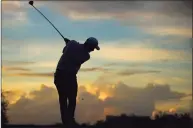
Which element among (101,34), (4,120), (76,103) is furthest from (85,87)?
(4,120)

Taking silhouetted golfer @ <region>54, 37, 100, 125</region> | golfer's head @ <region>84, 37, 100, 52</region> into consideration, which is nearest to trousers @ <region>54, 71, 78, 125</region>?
silhouetted golfer @ <region>54, 37, 100, 125</region>

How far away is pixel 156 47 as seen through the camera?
230 centimetres

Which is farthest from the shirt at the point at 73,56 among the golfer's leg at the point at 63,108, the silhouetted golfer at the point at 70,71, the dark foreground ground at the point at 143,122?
the dark foreground ground at the point at 143,122

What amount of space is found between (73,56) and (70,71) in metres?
0.07

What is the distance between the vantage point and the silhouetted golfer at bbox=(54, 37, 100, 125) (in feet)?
7.54

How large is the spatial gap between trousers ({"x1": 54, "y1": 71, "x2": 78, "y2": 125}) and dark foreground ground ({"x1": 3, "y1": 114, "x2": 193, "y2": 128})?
0.06m

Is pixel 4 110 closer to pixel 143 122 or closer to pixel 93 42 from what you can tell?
pixel 93 42

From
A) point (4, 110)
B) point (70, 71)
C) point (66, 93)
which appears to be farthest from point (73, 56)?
point (4, 110)

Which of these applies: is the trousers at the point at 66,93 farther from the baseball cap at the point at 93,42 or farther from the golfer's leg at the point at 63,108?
the baseball cap at the point at 93,42

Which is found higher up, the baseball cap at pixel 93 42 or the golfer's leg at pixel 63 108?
the baseball cap at pixel 93 42

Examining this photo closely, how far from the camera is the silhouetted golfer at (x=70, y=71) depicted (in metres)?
2.30

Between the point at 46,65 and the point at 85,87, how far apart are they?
0.21 m

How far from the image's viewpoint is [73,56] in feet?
7.55

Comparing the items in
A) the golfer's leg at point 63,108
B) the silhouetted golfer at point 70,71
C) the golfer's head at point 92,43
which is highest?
the golfer's head at point 92,43
